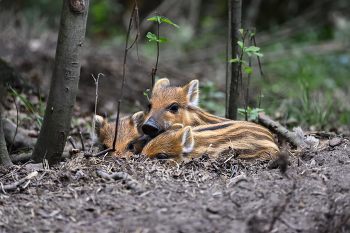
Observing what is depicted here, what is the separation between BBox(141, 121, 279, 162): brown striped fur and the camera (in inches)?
180

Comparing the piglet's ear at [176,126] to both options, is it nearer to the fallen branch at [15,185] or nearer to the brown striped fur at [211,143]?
the brown striped fur at [211,143]

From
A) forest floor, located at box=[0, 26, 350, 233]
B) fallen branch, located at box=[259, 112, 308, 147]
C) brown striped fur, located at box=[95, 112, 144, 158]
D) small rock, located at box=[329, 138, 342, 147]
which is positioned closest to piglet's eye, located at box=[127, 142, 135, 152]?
brown striped fur, located at box=[95, 112, 144, 158]

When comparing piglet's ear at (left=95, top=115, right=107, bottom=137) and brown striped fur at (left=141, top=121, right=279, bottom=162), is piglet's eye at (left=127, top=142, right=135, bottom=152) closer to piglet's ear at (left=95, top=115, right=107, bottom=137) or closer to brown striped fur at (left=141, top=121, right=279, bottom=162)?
brown striped fur at (left=141, top=121, right=279, bottom=162)

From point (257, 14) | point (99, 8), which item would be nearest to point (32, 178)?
point (99, 8)

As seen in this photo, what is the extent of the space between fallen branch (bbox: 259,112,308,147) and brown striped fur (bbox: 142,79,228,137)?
2.22 ft

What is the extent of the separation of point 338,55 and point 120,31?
8173 mm

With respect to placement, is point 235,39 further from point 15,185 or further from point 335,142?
point 15,185

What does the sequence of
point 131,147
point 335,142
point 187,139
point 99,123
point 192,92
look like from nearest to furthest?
1. point 335,142
2. point 187,139
3. point 131,147
4. point 99,123
5. point 192,92

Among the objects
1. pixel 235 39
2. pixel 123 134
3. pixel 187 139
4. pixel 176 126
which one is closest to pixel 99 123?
pixel 123 134

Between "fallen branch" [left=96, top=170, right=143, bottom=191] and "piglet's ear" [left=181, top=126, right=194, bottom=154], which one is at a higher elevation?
"piglet's ear" [left=181, top=126, right=194, bottom=154]

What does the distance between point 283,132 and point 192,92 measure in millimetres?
1428

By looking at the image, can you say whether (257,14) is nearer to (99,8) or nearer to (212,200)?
(99,8)

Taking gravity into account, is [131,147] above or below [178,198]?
above

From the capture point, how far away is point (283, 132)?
521 centimetres
